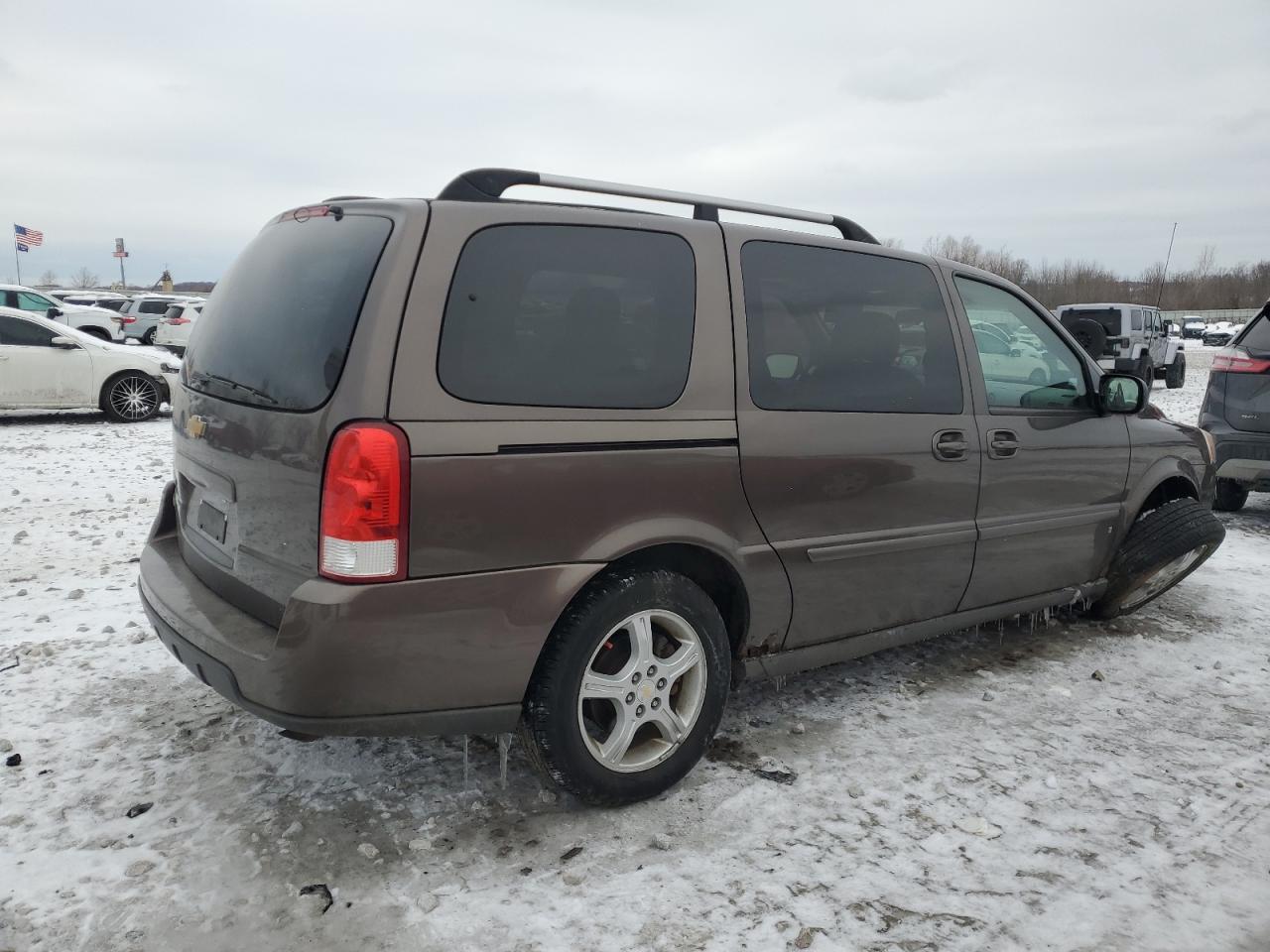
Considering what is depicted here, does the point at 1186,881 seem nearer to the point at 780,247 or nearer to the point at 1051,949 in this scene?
the point at 1051,949

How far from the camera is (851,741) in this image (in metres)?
3.44

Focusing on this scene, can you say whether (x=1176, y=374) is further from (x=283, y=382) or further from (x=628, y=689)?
(x=283, y=382)

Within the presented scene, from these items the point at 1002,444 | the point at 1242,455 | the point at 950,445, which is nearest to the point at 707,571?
the point at 950,445

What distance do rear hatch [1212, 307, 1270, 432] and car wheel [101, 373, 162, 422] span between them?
475 inches

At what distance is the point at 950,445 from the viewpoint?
369 centimetres

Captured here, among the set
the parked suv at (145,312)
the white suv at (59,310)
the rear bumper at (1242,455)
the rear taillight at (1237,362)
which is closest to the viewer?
the rear bumper at (1242,455)

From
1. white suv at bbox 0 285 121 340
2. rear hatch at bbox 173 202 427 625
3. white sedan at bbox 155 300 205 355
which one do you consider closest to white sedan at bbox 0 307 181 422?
white suv at bbox 0 285 121 340

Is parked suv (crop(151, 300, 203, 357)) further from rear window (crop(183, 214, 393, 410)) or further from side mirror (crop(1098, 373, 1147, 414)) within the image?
side mirror (crop(1098, 373, 1147, 414))

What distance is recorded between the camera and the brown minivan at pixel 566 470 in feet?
8.09

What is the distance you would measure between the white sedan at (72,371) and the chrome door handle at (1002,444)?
10.3m

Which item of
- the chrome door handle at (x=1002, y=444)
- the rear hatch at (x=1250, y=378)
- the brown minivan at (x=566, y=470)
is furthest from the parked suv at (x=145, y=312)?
the chrome door handle at (x=1002, y=444)

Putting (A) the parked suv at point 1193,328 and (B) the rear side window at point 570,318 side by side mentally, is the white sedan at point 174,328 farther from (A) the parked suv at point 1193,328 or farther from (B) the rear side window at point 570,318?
(A) the parked suv at point 1193,328

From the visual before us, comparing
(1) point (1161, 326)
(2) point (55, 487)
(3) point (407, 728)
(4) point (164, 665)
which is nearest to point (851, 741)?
(3) point (407, 728)

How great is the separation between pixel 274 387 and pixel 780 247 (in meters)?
1.79
